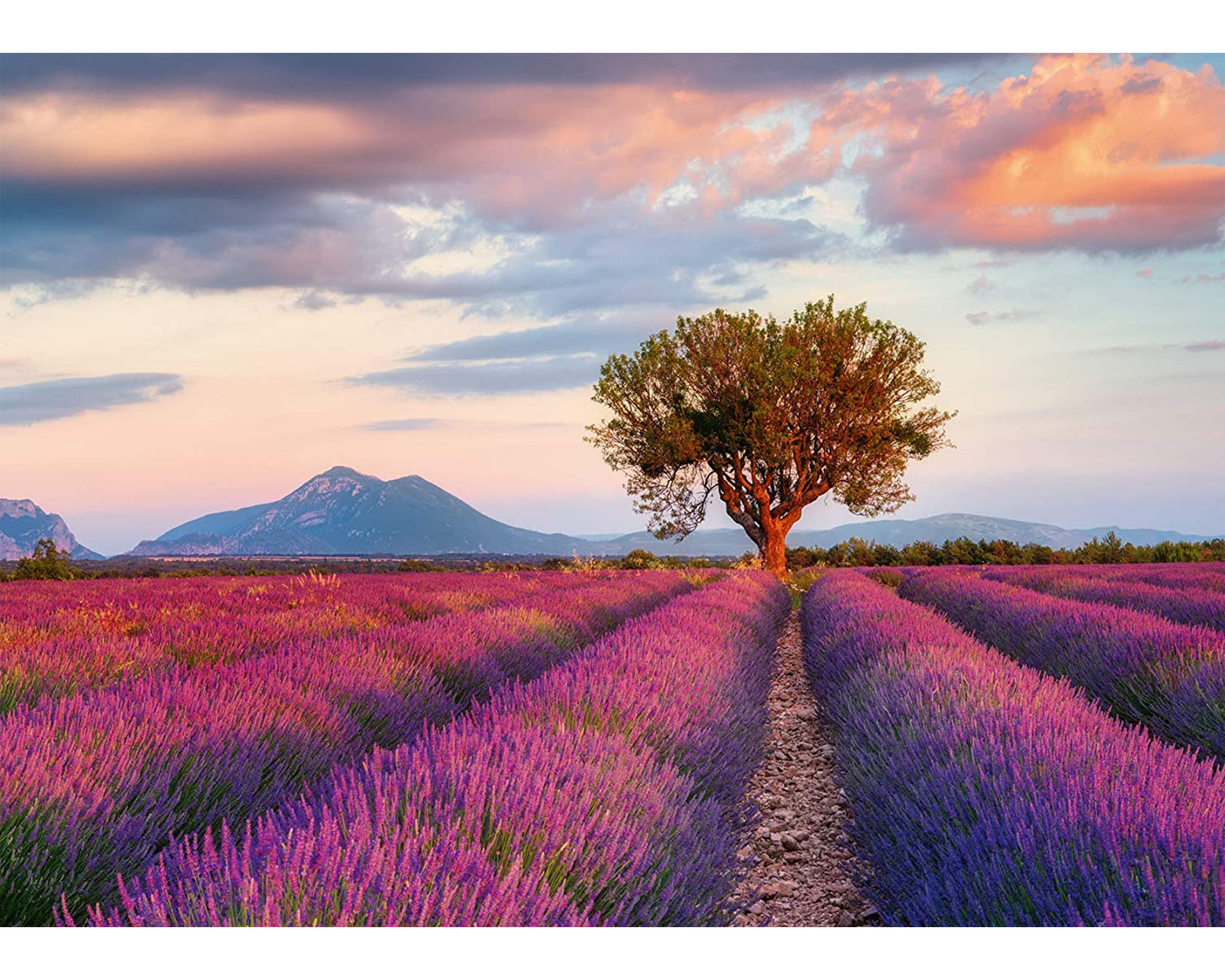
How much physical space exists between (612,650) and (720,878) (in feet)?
8.10

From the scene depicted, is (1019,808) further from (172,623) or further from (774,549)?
(774,549)

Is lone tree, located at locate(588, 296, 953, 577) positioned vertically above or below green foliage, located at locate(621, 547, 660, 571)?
above

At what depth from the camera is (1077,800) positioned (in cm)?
223

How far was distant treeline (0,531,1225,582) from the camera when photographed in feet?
69.7

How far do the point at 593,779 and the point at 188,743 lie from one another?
179 centimetres

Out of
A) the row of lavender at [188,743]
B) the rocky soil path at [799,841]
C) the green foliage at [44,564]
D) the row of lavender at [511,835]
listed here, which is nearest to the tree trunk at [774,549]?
the rocky soil path at [799,841]

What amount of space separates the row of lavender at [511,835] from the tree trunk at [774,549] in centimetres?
2081

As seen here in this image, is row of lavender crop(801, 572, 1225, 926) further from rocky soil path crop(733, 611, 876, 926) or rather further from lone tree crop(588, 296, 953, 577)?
lone tree crop(588, 296, 953, 577)

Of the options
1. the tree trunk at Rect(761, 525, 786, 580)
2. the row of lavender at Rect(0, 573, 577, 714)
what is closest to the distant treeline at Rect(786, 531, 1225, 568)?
the tree trunk at Rect(761, 525, 786, 580)

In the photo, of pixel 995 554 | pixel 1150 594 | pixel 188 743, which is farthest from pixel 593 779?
pixel 995 554

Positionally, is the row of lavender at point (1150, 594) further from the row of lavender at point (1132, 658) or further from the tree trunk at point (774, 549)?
the tree trunk at point (774, 549)

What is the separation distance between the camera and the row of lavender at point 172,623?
14.9 ft

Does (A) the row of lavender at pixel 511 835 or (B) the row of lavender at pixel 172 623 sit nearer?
(A) the row of lavender at pixel 511 835

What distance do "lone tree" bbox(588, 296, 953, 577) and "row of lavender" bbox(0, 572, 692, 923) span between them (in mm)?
18862
